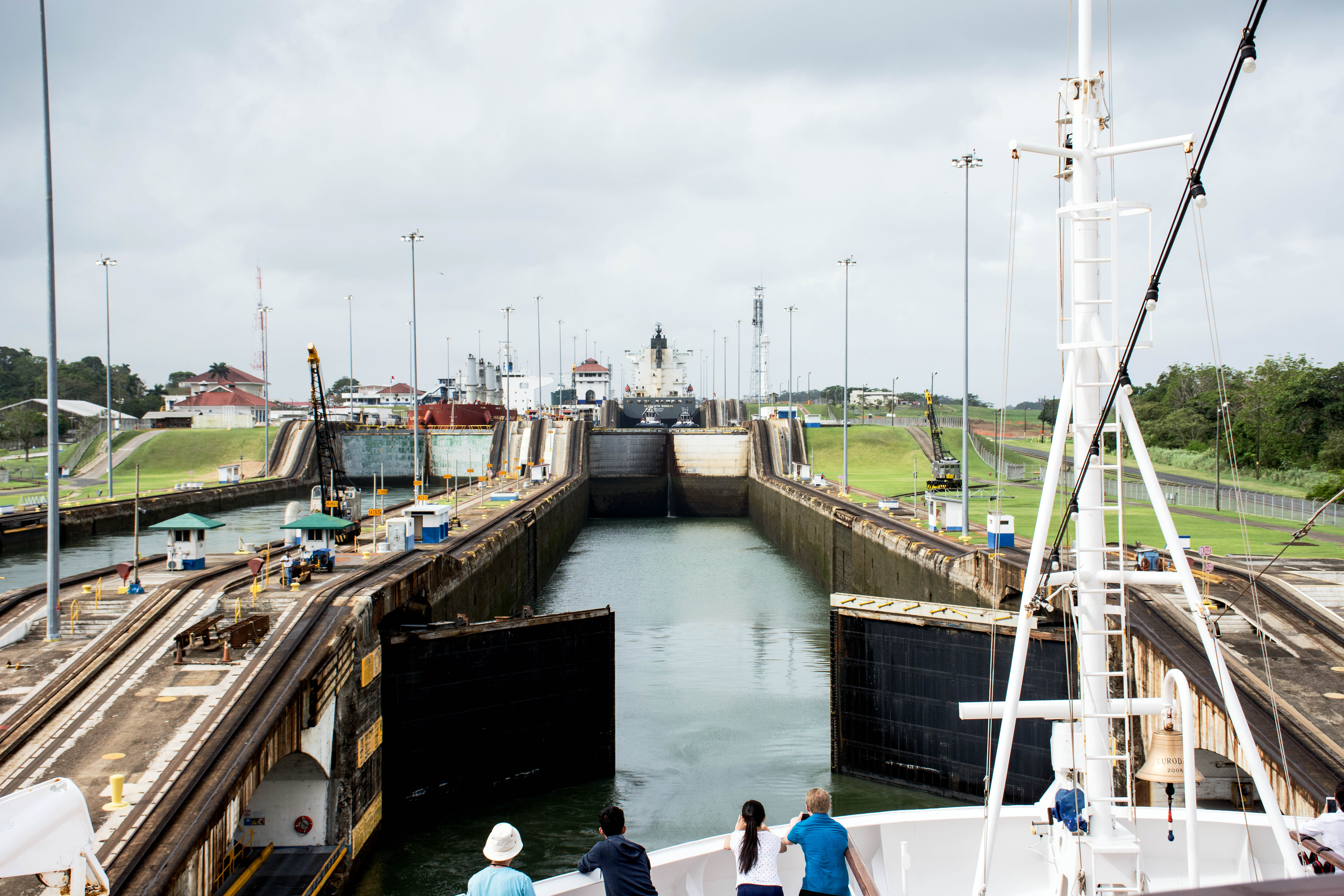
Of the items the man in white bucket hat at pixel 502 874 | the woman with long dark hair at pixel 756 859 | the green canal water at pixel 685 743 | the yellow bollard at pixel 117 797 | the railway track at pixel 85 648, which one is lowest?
the green canal water at pixel 685 743

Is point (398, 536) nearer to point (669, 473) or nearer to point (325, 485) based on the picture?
point (325, 485)

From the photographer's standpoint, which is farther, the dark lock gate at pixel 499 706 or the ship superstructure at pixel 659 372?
the ship superstructure at pixel 659 372

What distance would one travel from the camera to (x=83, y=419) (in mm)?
89125

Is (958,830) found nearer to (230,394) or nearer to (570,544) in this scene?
(570,544)

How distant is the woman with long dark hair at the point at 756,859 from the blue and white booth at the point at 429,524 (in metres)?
20.1

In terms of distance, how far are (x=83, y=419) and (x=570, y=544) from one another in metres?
65.6

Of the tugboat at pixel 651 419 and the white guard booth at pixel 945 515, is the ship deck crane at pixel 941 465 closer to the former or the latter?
the white guard booth at pixel 945 515

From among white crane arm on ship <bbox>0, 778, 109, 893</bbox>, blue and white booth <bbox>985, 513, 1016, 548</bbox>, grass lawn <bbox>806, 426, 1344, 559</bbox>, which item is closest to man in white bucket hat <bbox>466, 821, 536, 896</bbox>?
white crane arm on ship <bbox>0, 778, 109, 893</bbox>

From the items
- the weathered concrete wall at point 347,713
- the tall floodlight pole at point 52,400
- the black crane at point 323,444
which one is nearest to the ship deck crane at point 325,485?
the black crane at point 323,444

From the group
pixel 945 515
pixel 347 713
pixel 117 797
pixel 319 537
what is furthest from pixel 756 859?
pixel 945 515

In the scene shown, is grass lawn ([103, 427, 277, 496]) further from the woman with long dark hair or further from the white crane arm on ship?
the woman with long dark hair

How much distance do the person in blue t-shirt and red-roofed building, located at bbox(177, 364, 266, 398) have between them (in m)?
127

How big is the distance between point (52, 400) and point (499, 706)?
9065 millimetres

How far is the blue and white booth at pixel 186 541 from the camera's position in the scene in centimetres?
1900
